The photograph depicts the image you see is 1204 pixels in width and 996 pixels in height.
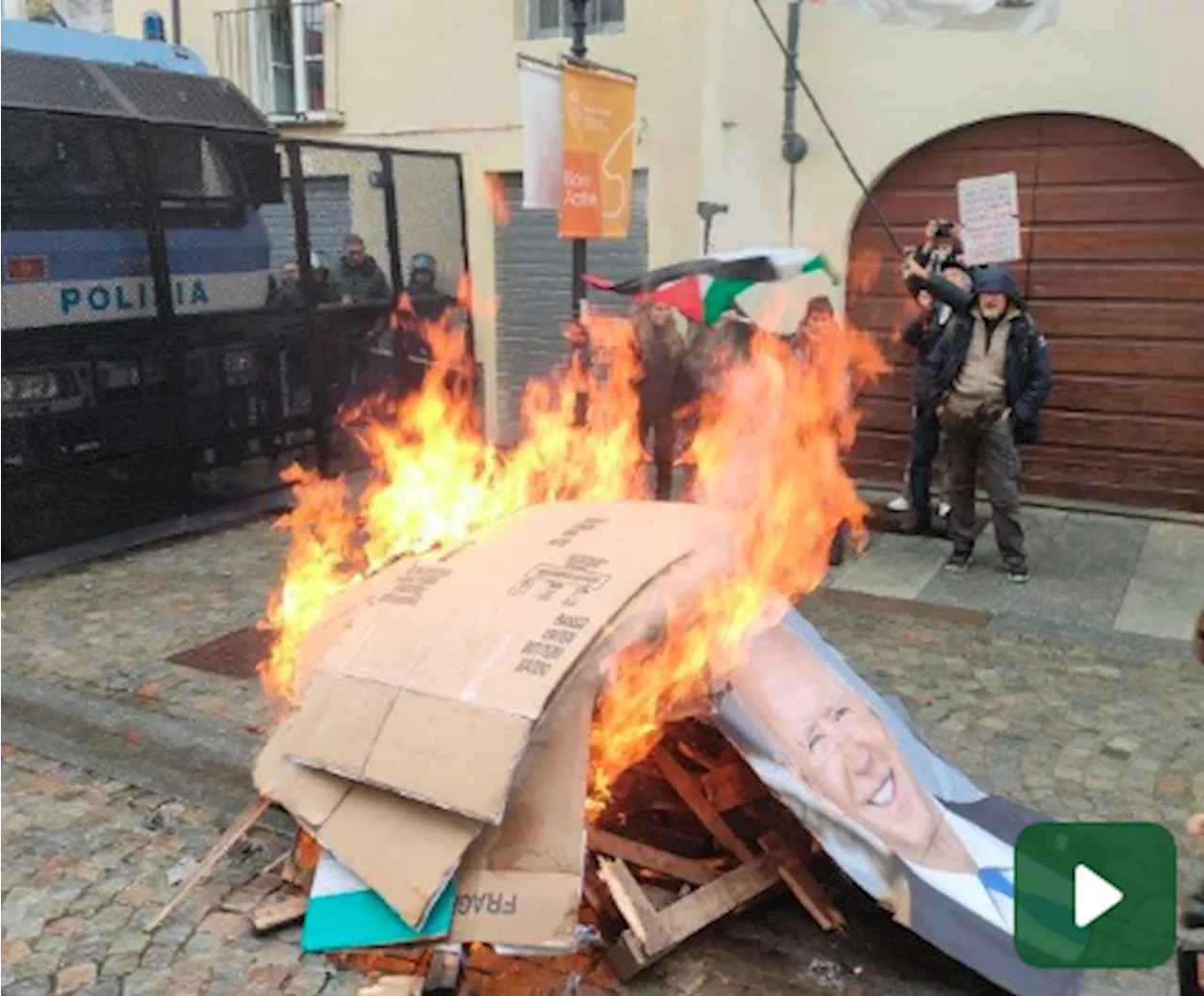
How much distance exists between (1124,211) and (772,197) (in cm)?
293

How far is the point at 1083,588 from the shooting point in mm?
7828

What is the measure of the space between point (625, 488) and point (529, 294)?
6.68 metres

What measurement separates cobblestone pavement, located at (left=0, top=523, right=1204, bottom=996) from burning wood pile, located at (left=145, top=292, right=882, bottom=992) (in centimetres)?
20

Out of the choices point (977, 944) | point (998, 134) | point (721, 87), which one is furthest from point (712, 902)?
point (721, 87)

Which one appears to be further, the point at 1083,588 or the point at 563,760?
the point at 1083,588

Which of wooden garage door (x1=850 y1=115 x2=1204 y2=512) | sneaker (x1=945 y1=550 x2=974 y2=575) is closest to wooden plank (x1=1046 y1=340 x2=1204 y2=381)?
wooden garage door (x1=850 y1=115 x2=1204 y2=512)

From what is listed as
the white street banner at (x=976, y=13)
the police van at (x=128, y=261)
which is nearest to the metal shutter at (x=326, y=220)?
the police van at (x=128, y=261)

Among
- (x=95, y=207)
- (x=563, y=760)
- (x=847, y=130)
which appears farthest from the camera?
(x=847, y=130)

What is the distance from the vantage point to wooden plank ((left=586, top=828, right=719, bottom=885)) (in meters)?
4.07

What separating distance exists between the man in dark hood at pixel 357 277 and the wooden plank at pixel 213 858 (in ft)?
22.8

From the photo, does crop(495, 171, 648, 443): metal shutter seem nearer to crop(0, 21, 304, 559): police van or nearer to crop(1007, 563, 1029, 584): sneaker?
crop(0, 21, 304, 559): police van

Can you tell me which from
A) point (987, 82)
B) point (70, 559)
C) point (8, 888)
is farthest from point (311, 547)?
point (987, 82)

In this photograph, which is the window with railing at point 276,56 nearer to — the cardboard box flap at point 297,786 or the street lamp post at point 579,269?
the street lamp post at point 579,269

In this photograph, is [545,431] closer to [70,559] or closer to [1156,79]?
[70,559]
